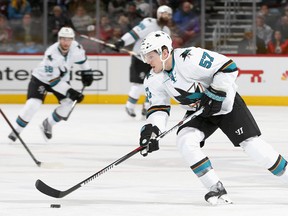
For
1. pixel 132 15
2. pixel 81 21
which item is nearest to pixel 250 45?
pixel 132 15

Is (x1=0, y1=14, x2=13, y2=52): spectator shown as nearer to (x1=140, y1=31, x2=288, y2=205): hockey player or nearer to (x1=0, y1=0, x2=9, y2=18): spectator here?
(x1=0, y1=0, x2=9, y2=18): spectator

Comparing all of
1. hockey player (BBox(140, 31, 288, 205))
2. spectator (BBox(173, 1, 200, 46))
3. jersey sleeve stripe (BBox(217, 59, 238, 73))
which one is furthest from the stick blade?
spectator (BBox(173, 1, 200, 46))

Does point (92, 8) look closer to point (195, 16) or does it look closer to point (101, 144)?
point (195, 16)

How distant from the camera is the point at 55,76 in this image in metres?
7.64

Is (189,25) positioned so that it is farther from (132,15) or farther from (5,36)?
(5,36)

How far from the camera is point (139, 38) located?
9.98 meters

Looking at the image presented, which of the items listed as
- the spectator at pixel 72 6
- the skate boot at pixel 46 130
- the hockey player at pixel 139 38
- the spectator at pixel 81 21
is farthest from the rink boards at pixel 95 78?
the skate boot at pixel 46 130

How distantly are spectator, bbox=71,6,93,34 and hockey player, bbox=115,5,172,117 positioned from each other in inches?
67.1

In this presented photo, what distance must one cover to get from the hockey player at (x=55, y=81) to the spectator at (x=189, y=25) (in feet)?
13.8

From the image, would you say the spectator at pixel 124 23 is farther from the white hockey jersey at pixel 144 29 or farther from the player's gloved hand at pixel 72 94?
the player's gloved hand at pixel 72 94

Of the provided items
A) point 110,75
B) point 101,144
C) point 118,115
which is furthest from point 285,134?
point 110,75

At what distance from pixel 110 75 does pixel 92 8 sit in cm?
91

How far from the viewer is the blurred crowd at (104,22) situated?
11758mm

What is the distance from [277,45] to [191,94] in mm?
7225
